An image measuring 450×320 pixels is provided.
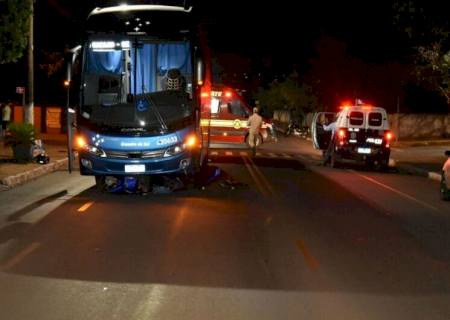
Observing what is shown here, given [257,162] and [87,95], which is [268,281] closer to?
[87,95]

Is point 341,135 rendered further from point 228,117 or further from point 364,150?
point 228,117

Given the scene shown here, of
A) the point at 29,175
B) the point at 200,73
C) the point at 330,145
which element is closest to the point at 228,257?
the point at 200,73

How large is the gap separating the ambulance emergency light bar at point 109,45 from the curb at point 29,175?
4165 mm

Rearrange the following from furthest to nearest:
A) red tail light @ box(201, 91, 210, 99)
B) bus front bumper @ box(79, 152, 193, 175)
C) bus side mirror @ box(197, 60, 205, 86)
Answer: red tail light @ box(201, 91, 210, 99) → bus side mirror @ box(197, 60, 205, 86) → bus front bumper @ box(79, 152, 193, 175)

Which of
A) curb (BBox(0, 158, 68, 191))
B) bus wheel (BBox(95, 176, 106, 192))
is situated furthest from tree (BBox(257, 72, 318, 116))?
bus wheel (BBox(95, 176, 106, 192))

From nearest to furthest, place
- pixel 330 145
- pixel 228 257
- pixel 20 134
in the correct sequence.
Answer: pixel 228 257 < pixel 20 134 < pixel 330 145

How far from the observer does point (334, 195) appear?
55.2ft

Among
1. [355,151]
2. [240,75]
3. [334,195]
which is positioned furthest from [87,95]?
[240,75]

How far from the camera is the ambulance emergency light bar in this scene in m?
15.7

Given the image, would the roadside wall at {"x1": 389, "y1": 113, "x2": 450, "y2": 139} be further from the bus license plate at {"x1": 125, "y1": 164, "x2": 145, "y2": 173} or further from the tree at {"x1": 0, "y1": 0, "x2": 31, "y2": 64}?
the bus license plate at {"x1": 125, "y1": 164, "x2": 145, "y2": 173}

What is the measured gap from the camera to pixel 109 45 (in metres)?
15.7

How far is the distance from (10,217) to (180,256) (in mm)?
4529

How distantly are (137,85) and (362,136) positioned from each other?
35.6ft

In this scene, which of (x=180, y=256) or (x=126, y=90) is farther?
(x=126, y=90)
